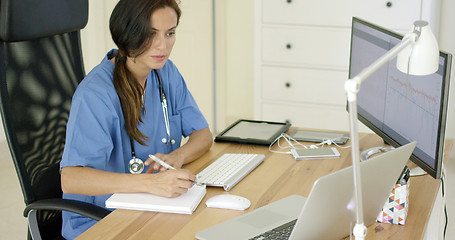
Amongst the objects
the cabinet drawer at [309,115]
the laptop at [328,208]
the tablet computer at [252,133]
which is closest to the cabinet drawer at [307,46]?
the cabinet drawer at [309,115]

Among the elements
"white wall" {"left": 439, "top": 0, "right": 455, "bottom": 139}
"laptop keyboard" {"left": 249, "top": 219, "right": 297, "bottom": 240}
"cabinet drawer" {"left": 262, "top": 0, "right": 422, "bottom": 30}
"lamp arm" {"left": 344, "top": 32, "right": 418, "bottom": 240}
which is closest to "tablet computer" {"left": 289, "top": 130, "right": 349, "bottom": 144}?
"laptop keyboard" {"left": 249, "top": 219, "right": 297, "bottom": 240}

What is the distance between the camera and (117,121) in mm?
1829

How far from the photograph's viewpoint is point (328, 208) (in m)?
1.25

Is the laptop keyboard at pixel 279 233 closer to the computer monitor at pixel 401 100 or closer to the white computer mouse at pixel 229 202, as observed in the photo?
the white computer mouse at pixel 229 202

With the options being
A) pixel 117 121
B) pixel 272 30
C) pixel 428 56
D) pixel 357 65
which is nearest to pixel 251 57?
pixel 272 30

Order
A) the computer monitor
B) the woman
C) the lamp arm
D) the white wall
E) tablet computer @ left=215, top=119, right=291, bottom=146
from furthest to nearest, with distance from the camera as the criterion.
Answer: the white wall
tablet computer @ left=215, top=119, right=291, bottom=146
the woman
the computer monitor
the lamp arm

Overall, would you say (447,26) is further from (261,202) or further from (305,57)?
(261,202)

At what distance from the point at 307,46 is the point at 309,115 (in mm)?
403

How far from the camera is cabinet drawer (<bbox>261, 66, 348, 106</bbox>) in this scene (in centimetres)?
354

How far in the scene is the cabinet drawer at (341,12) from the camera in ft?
10.7

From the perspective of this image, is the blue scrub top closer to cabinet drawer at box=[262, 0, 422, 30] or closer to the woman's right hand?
the woman's right hand

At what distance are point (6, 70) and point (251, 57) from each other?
2.60m

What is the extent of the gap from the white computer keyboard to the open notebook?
112 millimetres

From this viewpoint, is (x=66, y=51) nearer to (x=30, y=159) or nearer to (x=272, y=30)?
(x=30, y=159)
